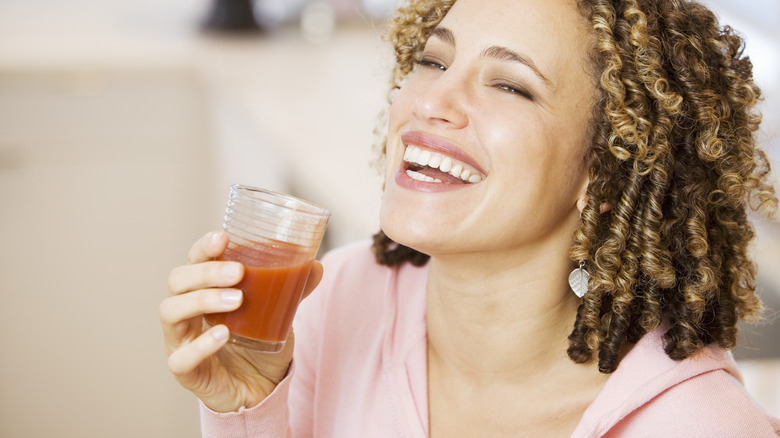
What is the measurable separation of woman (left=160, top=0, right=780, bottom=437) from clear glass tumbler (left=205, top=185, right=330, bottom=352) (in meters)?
0.03

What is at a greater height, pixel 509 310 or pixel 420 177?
pixel 420 177

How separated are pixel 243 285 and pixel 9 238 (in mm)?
2320

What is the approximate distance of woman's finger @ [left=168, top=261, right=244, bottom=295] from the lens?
41.8 inches

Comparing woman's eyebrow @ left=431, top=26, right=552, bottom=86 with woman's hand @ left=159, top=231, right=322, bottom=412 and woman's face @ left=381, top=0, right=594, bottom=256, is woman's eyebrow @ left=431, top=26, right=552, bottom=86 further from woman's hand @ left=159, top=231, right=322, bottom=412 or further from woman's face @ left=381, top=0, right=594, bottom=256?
woman's hand @ left=159, top=231, right=322, bottom=412

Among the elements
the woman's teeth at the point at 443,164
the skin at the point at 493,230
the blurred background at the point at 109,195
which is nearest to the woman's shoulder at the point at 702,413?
the skin at the point at 493,230

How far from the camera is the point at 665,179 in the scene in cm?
120

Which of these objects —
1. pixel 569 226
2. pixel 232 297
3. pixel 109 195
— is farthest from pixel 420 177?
pixel 109 195

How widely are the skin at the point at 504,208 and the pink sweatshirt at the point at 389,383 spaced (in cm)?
8

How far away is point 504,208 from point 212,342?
46 centimetres

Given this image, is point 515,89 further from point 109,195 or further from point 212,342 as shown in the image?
point 109,195

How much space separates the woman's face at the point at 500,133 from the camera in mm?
1191

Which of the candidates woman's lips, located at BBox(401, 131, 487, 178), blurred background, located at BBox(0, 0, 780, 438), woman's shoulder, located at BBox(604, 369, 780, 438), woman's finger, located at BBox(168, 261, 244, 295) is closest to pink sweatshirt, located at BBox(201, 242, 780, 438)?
woman's shoulder, located at BBox(604, 369, 780, 438)

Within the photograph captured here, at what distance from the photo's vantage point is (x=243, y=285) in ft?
3.55

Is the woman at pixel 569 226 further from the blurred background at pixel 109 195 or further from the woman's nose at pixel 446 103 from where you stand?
the blurred background at pixel 109 195
